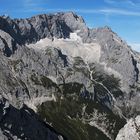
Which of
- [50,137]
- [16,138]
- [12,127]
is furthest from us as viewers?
[50,137]

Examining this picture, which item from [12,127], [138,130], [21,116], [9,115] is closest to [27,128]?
[21,116]

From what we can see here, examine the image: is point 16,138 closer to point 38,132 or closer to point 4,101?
point 4,101

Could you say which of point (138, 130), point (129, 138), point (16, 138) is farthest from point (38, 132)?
point (138, 130)

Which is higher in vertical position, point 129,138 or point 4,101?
point 4,101

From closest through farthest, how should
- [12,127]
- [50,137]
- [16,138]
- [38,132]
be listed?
[16,138], [12,127], [38,132], [50,137]

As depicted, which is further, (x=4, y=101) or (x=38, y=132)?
(x=38, y=132)

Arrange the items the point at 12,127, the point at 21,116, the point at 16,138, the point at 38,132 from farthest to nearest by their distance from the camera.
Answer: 1. the point at 38,132
2. the point at 21,116
3. the point at 12,127
4. the point at 16,138

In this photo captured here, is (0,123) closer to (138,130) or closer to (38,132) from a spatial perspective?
(138,130)

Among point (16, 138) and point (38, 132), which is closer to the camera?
point (16, 138)

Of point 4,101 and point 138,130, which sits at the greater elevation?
point 4,101
